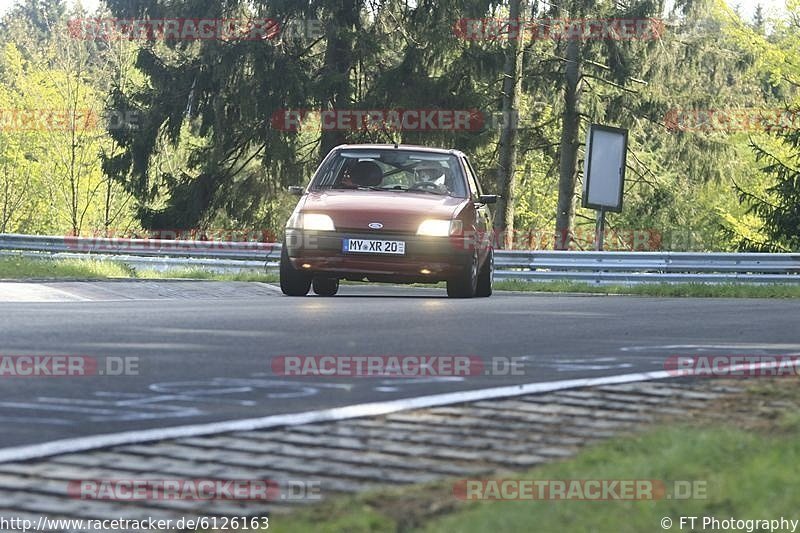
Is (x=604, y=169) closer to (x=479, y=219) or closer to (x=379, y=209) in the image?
(x=479, y=219)

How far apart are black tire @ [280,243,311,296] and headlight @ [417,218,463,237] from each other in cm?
165

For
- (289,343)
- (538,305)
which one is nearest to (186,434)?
(289,343)

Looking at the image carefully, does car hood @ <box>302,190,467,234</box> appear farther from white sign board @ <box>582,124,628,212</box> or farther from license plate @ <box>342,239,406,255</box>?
white sign board @ <box>582,124,628,212</box>

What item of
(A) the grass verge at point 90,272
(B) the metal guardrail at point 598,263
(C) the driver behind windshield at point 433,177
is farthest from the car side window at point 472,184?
(A) the grass verge at point 90,272

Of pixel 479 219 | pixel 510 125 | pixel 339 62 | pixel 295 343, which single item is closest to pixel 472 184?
pixel 479 219

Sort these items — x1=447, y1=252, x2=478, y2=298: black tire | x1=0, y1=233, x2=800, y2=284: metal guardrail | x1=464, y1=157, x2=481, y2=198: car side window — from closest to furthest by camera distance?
1. x1=447, y1=252, x2=478, y2=298: black tire
2. x1=464, y1=157, x2=481, y2=198: car side window
3. x1=0, y1=233, x2=800, y2=284: metal guardrail

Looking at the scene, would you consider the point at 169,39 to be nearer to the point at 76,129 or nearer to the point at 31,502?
the point at 76,129

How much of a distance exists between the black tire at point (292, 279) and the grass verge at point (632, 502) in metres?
10.5

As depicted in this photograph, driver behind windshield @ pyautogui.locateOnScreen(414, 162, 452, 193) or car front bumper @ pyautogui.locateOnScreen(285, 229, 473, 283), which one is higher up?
driver behind windshield @ pyautogui.locateOnScreen(414, 162, 452, 193)

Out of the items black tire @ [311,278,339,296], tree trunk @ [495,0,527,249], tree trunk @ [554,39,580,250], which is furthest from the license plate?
tree trunk @ [554,39,580,250]

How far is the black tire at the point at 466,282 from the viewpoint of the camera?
17105 millimetres

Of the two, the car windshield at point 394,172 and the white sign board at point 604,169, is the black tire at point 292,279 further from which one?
the white sign board at point 604,169

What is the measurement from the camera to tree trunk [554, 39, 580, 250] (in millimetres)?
39656

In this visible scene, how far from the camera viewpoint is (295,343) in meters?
10.6
